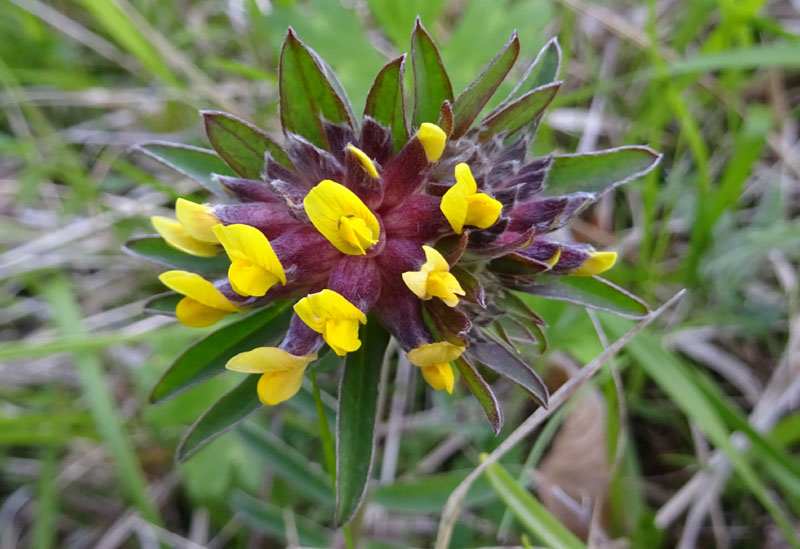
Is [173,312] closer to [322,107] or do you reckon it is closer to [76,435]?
[322,107]

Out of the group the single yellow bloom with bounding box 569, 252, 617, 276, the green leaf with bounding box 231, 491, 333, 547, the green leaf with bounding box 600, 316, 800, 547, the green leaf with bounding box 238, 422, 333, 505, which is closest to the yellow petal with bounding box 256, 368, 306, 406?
the single yellow bloom with bounding box 569, 252, 617, 276

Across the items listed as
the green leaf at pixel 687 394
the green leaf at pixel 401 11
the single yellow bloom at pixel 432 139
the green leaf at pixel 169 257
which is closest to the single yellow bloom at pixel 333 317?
the single yellow bloom at pixel 432 139

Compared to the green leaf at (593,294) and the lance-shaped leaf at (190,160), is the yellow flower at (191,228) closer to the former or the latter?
the lance-shaped leaf at (190,160)

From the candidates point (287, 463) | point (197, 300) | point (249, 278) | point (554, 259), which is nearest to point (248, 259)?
point (249, 278)

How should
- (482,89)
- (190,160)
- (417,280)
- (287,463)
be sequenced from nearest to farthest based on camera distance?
(417,280)
(482,89)
(190,160)
(287,463)

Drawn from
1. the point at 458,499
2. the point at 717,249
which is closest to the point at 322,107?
the point at 458,499

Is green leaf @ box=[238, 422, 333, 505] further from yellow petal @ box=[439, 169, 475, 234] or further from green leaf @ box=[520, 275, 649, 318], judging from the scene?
yellow petal @ box=[439, 169, 475, 234]

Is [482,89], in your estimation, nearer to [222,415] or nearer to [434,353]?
[434,353]
